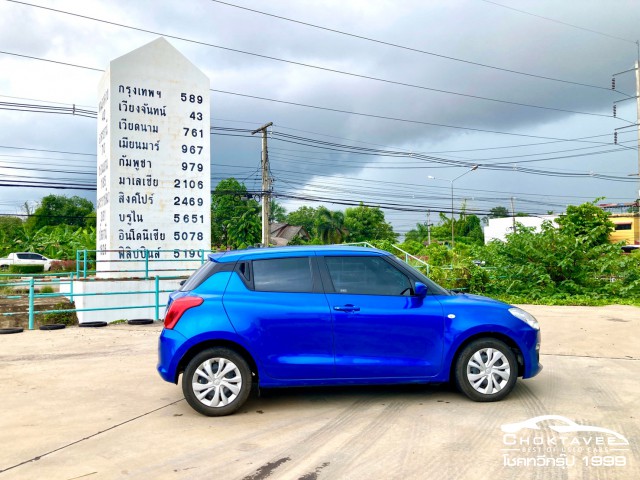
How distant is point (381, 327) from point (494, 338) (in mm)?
1280

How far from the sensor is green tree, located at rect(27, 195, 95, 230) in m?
74.8

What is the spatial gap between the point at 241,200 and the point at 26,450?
64736 mm

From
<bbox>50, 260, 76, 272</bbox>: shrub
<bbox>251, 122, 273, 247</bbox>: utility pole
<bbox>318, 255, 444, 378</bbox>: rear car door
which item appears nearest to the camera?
<bbox>318, 255, 444, 378</bbox>: rear car door

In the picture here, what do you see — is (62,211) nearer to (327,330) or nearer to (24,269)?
(24,269)

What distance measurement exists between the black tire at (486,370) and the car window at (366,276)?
36.5 inches

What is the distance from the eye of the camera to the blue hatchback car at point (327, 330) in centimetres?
566

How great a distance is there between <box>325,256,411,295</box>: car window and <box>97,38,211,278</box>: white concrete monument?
1120 centimetres

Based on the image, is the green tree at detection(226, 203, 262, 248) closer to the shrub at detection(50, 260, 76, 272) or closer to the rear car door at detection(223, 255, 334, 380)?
the shrub at detection(50, 260, 76, 272)

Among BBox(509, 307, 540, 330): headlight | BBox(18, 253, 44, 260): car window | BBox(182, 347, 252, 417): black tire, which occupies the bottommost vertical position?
BBox(182, 347, 252, 417): black tire

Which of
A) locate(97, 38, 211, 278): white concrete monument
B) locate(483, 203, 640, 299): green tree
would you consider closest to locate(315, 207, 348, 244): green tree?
locate(483, 203, 640, 299): green tree

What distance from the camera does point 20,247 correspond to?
152 feet

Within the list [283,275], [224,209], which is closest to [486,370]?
[283,275]

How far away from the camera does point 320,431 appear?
17.2 ft

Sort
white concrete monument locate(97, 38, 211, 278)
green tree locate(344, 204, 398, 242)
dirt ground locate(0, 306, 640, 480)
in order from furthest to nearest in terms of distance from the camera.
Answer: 1. green tree locate(344, 204, 398, 242)
2. white concrete monument locate(97, 38, 211, 278)
3. dirt ground locate(0, 306, 640, 480)
